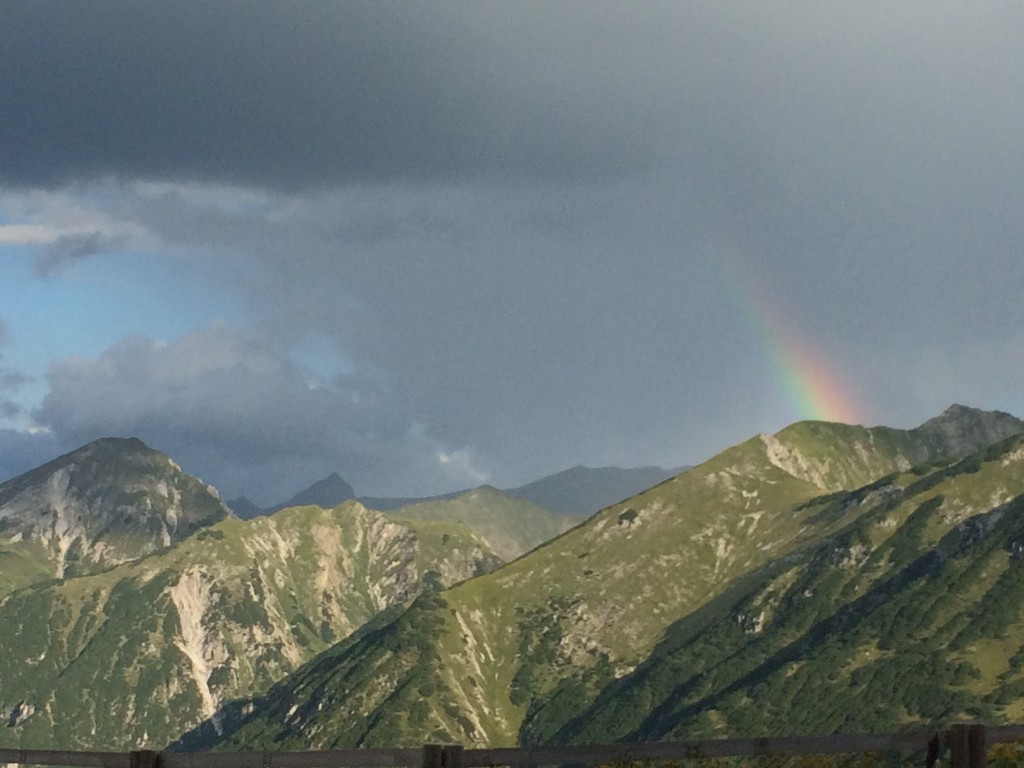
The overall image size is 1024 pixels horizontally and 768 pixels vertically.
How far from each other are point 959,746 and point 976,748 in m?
0.28

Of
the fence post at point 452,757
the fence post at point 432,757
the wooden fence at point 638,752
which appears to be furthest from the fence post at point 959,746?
the fence post at point 432,757

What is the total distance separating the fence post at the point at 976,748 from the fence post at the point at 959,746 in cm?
3

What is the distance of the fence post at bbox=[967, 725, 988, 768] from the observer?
23391 millimetres

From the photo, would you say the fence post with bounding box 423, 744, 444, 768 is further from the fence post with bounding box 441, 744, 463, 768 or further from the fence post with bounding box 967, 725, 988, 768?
the fence post with bounding box 967, 725, 988, 768

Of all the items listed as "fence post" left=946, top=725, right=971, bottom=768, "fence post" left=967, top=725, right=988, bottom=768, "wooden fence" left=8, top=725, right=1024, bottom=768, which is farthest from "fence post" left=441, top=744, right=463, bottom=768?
"fence post" left=967, top=725, right=988, bottom=768

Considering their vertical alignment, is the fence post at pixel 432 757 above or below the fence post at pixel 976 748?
above

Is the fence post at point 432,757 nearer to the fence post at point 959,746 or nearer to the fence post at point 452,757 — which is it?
the fence post at point 452,757

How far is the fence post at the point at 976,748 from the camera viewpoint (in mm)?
23391

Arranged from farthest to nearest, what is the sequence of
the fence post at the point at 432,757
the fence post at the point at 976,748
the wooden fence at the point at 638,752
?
the fence post at the point at 432,757 < the wooden fence at the point at 638,752 < the fence post at the point at 976,748

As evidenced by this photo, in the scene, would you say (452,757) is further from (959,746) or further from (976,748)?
(976,748)

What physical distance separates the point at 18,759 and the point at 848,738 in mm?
17649

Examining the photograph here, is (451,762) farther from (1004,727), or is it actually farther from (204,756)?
(1004,727)

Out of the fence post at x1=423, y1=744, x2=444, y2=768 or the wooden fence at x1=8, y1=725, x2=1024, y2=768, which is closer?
the wooden fence at x1=8, y1=725, x2=1024, y2=768

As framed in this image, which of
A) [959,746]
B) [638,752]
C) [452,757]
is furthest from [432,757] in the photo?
[959,746]
